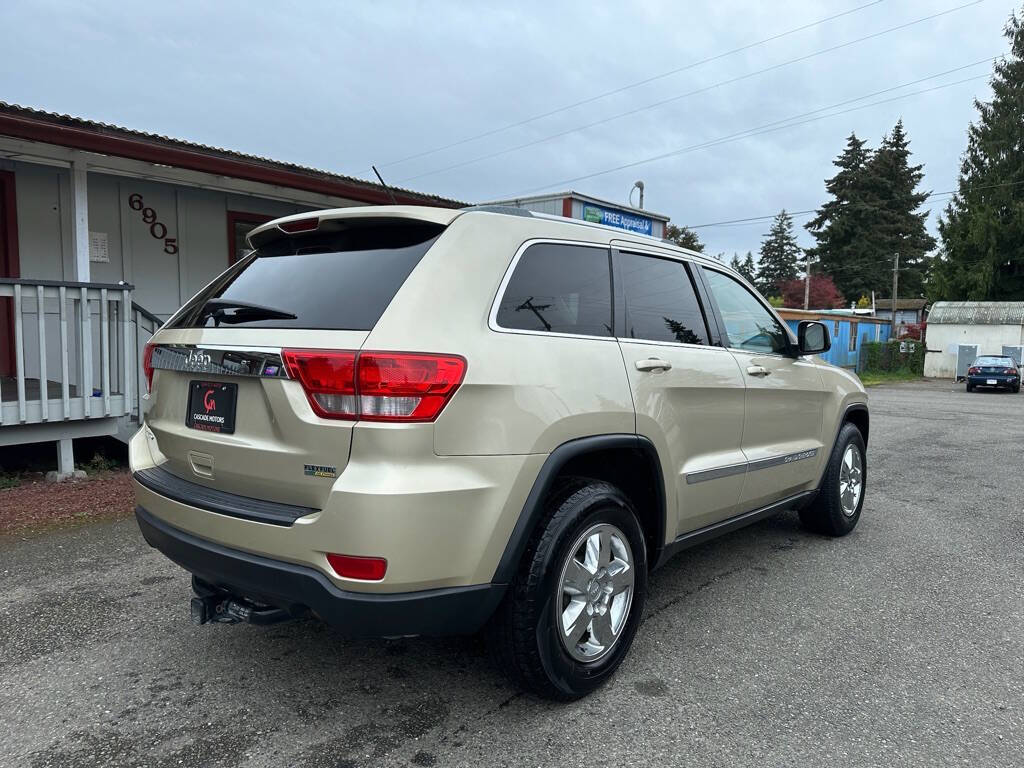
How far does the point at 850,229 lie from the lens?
5766 cm

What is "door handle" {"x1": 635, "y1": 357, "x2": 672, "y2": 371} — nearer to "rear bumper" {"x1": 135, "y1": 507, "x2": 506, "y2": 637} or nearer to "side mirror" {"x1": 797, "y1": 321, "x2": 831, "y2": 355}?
"rear bumper" {"x1": 135, "y1": 507, "x2": 506, "y2": 637}

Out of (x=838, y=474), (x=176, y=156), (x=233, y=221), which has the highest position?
(x=176, y=156)

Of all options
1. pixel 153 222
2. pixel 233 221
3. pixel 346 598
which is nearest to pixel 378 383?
pixel 346 598

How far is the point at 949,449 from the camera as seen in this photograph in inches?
372

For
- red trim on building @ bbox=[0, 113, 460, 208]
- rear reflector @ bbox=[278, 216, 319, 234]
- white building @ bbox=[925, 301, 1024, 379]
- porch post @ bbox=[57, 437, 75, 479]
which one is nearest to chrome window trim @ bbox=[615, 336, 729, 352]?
rear reflector @ bbox=[278, 216, 319, 234]

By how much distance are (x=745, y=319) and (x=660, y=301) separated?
88cm

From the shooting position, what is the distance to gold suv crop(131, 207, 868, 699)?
221 centimetres

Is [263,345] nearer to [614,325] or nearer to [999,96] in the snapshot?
[614,325]

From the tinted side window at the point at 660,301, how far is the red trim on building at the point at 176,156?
5380 mm

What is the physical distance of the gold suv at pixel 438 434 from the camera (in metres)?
2.21

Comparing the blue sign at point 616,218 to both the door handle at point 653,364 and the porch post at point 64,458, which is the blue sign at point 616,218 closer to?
the porch post at point 64,458

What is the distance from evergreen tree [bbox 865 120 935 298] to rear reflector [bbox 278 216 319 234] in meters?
61.4

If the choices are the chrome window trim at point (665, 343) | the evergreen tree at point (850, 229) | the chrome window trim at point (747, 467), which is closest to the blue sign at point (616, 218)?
the chrome window trim at point (747, 467)

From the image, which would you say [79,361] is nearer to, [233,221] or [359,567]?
[233,221]
